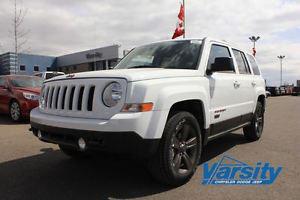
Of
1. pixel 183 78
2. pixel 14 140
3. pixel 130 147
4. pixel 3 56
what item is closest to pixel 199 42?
pixel 183 78

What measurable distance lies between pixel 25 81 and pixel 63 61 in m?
44.2

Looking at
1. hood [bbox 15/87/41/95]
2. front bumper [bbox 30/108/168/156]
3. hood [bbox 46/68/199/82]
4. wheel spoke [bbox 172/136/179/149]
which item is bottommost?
wheel spoke [bbox 172/136/179/149]

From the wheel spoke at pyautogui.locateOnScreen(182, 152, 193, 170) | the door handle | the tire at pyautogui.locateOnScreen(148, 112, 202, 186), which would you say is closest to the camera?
the tire at pyautogui.locateOnScreen(148, 112, 202, 186)

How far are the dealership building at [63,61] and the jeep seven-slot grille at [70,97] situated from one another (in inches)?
1478

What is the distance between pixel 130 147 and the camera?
11.7ft

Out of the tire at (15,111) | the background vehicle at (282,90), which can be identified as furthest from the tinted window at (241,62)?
the background vehicle at (282,90)

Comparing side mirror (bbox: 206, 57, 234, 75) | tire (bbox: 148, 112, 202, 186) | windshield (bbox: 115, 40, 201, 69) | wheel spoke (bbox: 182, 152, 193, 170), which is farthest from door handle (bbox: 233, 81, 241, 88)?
wheel spoke (bbox: 182, 152, 193, 170)

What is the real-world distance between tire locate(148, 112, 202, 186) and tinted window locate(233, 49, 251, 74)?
90.5 inches

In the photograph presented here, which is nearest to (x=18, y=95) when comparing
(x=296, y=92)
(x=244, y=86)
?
(x=244, y=86)

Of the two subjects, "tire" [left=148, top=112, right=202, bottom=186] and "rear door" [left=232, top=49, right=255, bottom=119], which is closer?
"tire" [left=148, top=112, right=202, bottom=186]

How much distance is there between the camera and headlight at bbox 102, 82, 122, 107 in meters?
3.72

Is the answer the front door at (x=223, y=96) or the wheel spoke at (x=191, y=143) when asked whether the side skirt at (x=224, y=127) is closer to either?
the front door at (x=223, y=96)

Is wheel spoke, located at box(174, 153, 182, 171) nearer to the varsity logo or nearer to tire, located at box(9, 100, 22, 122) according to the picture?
the varsity logo

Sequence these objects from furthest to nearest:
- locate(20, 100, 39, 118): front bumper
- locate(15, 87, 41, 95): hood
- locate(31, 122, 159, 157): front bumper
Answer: locate(15, 87, 41, 95): hood → locate(20, 100, 39, 118): front bumper → locate(31, 122, 159, 157): front bumper
